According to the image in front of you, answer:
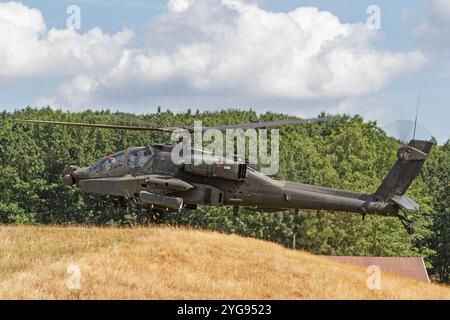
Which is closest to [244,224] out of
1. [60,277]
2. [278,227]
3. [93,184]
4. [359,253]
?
[359,253]

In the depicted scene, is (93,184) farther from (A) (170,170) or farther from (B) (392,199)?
(B) (392,199)

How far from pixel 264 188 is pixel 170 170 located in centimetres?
411

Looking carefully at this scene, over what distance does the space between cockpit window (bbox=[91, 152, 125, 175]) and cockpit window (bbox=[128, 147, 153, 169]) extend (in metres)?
0.38

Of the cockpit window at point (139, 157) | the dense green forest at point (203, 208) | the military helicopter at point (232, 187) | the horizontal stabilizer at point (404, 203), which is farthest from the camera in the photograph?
the dense green forest at point (203, 208)

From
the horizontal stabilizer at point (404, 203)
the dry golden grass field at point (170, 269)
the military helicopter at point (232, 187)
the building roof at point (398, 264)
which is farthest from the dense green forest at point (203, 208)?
the dry golden grass field at point (170, 269)

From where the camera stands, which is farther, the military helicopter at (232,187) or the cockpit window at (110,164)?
the cockpit window at (110,164)

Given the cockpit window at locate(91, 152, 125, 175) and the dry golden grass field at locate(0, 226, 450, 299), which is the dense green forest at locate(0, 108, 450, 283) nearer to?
the cockpit window at locate(91, 152, 125, 175)

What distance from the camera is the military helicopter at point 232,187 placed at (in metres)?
29.7

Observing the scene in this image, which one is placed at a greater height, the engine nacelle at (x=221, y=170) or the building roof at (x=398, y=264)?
the engine nacelle at (x=221, y=170)

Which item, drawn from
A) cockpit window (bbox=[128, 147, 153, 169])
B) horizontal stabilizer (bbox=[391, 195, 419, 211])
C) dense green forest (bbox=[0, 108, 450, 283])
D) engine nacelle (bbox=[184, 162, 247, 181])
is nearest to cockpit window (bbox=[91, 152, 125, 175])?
cockpit window (bbox=[128, 147, 153, 169])

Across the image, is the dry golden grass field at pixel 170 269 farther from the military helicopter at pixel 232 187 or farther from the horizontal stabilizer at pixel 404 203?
the horizontal stabilizer at pixel 404 203

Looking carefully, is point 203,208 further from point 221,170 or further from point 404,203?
point 404,203

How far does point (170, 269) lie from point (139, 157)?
6763 mm
